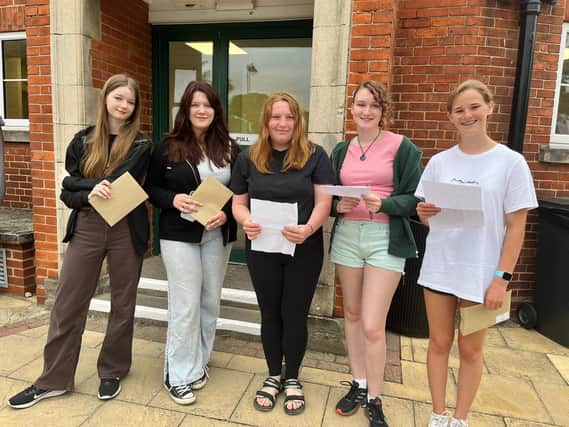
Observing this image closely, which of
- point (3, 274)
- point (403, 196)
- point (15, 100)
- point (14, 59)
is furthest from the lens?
point (15, 100)

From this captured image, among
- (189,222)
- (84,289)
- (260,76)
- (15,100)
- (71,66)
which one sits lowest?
(84,289)

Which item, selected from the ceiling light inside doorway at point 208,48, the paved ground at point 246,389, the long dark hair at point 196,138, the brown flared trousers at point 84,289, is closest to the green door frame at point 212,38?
the ceiling light inside doorway at point 208,48

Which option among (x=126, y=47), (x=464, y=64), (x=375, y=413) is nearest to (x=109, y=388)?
(x=375, y=413)

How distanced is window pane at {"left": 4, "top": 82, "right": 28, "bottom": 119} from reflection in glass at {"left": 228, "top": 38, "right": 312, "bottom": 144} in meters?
Result: 2.84

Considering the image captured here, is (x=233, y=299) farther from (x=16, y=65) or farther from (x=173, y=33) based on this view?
(x=16, y=65)

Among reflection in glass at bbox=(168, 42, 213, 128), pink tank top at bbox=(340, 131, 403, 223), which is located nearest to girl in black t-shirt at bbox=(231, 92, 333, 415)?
pink tank top at bbox=(340, 131, 403, 223)

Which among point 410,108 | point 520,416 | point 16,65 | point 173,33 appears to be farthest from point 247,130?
point 520,416

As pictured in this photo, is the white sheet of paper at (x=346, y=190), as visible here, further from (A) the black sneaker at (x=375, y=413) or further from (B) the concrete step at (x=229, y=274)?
(B) the concrete step at (x=229, y=274)

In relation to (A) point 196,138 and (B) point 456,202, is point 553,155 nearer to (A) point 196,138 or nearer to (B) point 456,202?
(B) point 456,202

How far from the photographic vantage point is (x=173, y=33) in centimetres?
497

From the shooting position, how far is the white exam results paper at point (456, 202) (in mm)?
2022

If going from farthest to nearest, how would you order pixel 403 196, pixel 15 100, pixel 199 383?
pixel 15 100 < pixel 199 383 < pixel 403 196

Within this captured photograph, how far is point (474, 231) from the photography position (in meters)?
2.15

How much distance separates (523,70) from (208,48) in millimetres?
3333
